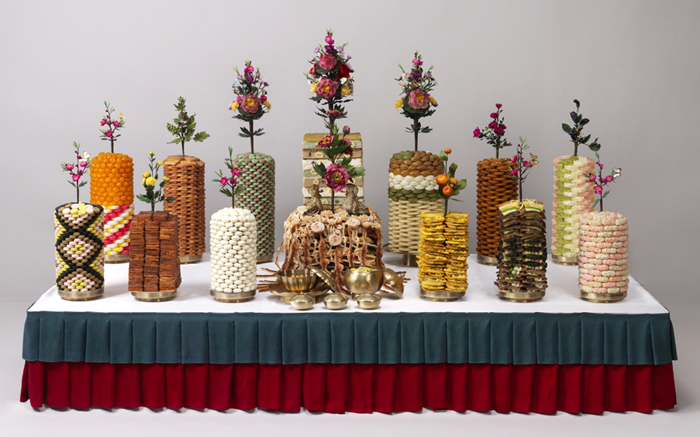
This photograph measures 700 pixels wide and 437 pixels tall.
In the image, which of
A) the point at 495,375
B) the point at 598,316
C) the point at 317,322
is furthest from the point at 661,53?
the point at 317,322

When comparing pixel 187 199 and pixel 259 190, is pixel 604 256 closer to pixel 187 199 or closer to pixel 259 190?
pixel 259 190

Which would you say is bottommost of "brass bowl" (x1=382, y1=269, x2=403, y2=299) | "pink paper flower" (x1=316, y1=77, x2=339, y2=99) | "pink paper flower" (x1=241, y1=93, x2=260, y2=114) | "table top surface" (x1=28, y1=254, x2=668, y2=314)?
"table top surface" (x1=28, y1=254, x2=668, y2=314)

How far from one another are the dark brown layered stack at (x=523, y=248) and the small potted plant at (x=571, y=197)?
0.91 metres

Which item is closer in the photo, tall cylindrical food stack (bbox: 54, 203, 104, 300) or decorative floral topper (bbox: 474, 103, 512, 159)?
tall cylindrical food stack (bbox: 54, 203, 104, 300)

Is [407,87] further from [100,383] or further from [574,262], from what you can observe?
[100,383]

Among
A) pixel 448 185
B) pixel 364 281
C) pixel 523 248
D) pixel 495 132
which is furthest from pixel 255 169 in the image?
pixel 523 248

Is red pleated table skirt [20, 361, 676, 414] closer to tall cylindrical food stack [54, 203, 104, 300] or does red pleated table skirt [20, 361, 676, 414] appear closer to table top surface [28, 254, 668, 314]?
table top surface [28, 254, 668, 314]

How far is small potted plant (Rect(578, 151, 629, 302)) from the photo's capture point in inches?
118

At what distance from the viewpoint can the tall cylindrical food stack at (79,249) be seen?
3.05 metres

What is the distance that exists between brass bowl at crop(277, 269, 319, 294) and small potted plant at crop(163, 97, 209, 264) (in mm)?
953

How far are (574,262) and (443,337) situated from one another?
135 cm

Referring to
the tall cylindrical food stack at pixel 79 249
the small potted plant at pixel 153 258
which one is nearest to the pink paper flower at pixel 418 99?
the small potted plant at pixel 153 258

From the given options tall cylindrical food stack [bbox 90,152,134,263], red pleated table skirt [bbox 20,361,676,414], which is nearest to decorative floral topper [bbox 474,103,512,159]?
red pleated table skirt [bbox 20,361,676,414]

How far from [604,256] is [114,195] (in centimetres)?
260
